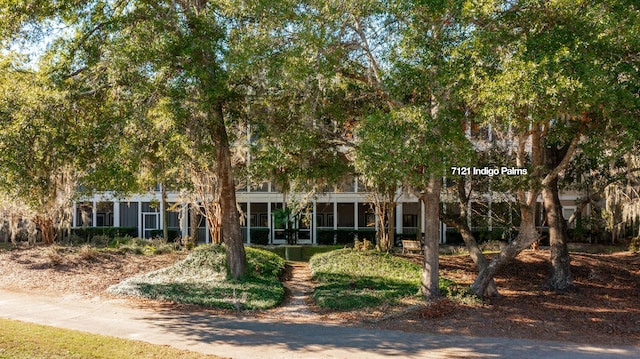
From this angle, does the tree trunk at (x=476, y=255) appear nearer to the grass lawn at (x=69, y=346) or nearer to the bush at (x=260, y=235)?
the grass lawn at (x=69, y=346)

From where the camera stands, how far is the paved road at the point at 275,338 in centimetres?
911

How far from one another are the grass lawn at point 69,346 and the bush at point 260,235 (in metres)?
20.7

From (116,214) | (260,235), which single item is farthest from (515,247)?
(116,214)

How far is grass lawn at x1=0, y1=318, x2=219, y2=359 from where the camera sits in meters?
8.03

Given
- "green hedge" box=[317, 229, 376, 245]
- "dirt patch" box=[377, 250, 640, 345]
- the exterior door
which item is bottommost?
"dirt patch" box=[377, 250, 640, 345]

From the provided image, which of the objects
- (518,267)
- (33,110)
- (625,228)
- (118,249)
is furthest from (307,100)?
(625,228)

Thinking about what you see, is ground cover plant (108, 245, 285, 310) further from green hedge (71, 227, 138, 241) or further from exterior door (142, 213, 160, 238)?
green hedge (71, 227, 138, 241)

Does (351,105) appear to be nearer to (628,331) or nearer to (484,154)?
(484,154)

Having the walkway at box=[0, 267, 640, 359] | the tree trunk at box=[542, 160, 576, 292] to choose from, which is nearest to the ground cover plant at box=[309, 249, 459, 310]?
the walkway at box=[0, 267, 640, 359]

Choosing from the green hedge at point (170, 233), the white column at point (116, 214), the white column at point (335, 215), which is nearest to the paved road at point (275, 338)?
the green hedge at point (170, 233)

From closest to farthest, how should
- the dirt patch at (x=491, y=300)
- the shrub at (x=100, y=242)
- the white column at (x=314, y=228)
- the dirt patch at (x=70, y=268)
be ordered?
the dirt patch at (x=491, y=300)
the dirt patch at (x=70, y=268)
the shrub at (x=100, y=242)
the white column at (x=314, y=228)

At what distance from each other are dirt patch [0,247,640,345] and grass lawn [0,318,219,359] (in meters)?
3.35

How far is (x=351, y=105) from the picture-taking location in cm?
1541

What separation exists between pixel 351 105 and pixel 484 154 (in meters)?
4.95
